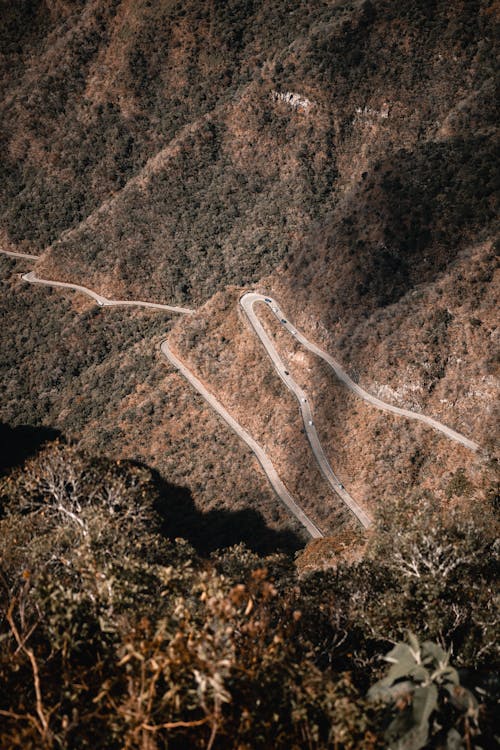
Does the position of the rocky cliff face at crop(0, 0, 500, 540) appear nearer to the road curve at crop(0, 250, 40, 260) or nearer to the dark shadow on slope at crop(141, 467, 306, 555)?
the road curve at crop(0, 250, 40, 260)

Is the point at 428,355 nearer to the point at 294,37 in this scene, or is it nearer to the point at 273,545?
the point at 273,545

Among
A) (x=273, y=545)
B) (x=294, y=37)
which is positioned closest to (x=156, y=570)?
(x=273, y=545)

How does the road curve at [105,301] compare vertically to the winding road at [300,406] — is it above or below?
above

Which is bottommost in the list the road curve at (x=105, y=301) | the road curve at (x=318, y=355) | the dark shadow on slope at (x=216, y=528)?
the dark shadow on slope at (x=216, y=528)

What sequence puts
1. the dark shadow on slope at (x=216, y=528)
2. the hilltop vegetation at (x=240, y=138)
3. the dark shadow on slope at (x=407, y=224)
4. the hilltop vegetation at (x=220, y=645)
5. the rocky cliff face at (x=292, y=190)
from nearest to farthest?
the hilltop vegetation at (x=220, y=645), the dark shadow on slope at (x=216, y=528), the rocky cliff face at (x=292, y=190), the dark shadow on slope at (x=407, y=224), the hilltop vegetation at (x=240, y=138)

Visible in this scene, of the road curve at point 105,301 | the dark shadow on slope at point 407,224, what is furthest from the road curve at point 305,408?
the road curve at point 105,301

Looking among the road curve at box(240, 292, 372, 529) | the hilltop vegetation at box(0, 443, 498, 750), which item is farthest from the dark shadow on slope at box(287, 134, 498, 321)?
the hilltop vegetation at box(0, 443, 498, 750)

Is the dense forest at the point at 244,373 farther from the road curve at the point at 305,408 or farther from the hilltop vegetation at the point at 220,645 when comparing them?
the road curve at the point at 305,408

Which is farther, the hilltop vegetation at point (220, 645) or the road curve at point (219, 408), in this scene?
the road curve at point (219, 408)
